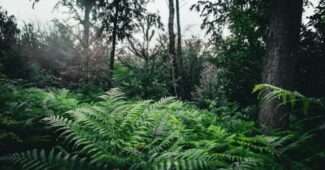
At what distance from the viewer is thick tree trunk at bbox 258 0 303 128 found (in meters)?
4.84

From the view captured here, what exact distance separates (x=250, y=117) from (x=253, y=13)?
9.24 feet

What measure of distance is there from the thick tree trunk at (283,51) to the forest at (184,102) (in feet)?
0.06

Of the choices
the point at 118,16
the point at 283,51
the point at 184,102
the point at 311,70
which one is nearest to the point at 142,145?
the point at 283,51

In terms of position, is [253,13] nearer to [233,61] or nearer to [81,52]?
[233,61]

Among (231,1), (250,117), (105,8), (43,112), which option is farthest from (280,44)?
(105,8)

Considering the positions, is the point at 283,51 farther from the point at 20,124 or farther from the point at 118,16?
the point at 118,16

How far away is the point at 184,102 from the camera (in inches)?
327

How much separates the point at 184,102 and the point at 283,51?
393cm

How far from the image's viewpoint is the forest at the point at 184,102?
282cm

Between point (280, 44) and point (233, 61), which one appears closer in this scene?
point (280, 44)

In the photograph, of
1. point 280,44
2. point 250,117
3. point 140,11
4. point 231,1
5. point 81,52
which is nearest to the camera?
point 280,44

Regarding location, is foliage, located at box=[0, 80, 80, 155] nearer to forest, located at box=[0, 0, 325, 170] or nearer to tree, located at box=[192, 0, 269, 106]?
forest, located at box=[0, 0, 325, 170]

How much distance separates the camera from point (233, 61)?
28.1ft

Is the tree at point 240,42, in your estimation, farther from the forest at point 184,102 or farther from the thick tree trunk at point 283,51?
the thick tree trunk at point 283,51
